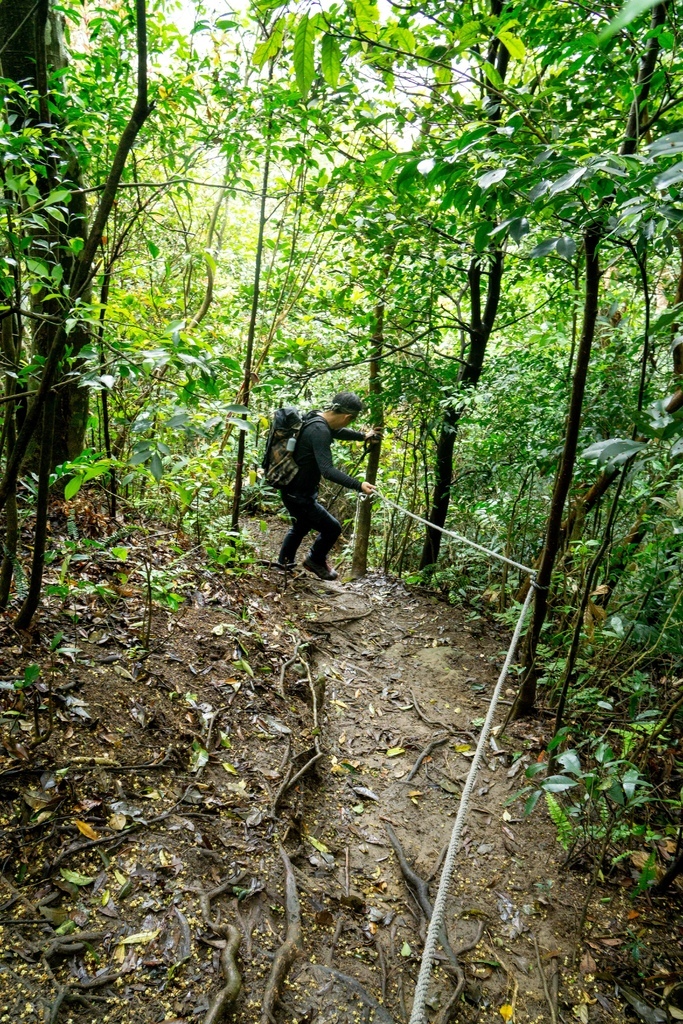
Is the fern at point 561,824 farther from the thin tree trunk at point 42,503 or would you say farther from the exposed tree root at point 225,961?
the thin tree trunk at point 42,503

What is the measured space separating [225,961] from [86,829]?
0.78 metres

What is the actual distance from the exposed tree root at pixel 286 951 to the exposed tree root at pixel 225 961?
130 millimetres

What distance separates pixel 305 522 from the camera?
19.2 ft

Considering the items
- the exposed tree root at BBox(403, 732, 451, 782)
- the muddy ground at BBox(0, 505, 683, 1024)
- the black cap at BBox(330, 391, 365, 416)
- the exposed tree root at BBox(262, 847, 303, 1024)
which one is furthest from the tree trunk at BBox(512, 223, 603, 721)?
the black cap at BBox(330, 391, 365, 416)

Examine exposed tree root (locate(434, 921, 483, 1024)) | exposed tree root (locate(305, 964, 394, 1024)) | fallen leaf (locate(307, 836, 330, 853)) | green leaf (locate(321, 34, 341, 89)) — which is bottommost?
exposed tree root (locate(434, 921, 483, 1024))

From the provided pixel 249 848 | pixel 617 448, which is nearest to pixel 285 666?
pixel 249 848

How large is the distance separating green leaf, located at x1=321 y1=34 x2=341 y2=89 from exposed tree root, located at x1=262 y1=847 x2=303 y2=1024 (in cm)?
302

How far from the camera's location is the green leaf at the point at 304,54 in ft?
4.20

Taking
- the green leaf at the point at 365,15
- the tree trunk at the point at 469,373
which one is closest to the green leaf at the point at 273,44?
the green leaf at the point at 365,15

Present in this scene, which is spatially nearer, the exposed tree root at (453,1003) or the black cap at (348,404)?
the exposed tree root at (453,1003)

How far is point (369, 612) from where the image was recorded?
5.97 meters

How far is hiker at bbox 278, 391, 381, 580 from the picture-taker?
5.41m

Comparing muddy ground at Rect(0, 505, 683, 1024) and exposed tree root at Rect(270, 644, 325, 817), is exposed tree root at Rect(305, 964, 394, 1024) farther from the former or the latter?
exposed tree root at Rect(270, 644, 325, 817)

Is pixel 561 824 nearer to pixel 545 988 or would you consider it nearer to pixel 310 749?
pixel 545 988
